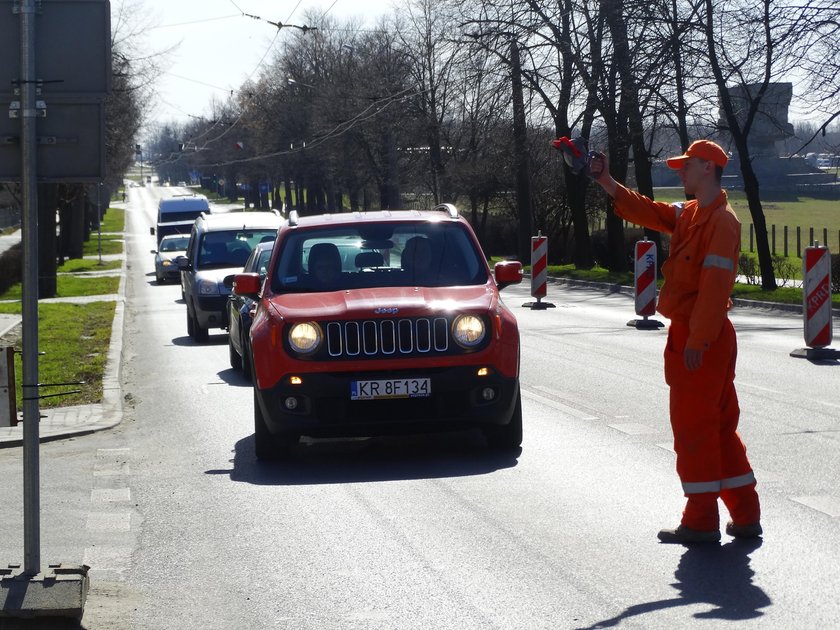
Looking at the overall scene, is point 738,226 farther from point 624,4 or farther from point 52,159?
point 624,4

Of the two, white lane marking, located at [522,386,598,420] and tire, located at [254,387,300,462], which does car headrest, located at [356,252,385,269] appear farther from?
white lane marking, located at [522,386,598,420]

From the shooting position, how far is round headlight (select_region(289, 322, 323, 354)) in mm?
9055

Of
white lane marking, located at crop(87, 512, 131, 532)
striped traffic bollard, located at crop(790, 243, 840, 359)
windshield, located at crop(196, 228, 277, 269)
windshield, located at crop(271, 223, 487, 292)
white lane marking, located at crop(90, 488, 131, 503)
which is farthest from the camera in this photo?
windshield, located at crop(196, 228, 277, 269)

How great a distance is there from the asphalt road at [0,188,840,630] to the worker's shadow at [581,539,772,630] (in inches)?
0.6

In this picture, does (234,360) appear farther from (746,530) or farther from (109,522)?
(746,530)

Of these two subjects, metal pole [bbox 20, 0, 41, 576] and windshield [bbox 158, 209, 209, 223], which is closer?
metal pole [bbox 20, 0, 41, 576]

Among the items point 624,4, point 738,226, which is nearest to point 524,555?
point 738,226

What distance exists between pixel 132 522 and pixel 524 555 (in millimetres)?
2438

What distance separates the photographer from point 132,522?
7.77m

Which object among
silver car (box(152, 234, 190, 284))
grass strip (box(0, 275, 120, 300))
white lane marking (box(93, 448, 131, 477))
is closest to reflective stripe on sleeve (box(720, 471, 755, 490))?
white lane marking (box(93, 448, 131, 477))

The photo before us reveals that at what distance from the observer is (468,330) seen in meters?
9.20

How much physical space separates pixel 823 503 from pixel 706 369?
4.99 feet

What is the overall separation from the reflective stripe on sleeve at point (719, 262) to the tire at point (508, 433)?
312cm

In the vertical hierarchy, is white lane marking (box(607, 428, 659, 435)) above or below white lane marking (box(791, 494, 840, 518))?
below
